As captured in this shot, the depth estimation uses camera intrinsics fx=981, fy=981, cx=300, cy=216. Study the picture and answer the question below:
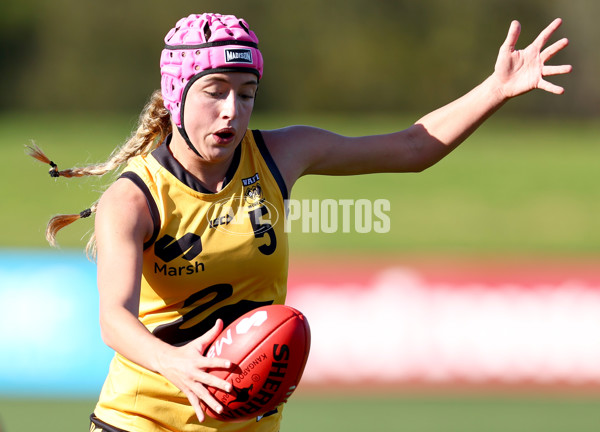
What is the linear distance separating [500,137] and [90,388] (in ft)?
44.6

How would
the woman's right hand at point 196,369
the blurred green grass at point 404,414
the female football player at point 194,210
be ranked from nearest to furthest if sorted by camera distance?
the woman's right hand at point 196,369
the female football player at point 194,210
the blurred green grass at point 404,414

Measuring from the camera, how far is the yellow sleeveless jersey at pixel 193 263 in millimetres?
3535

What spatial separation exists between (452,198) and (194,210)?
38.4 ft

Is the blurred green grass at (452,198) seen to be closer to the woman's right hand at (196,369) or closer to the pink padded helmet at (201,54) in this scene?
the pink padded helmet at (201,54)

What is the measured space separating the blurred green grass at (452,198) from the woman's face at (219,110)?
27.8 feet

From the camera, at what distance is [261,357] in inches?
126

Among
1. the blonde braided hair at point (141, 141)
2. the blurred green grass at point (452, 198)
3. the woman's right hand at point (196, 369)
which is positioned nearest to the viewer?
the woman's right hand at point (196, 369)

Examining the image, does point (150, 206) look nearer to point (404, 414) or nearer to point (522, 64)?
point (522, 64)

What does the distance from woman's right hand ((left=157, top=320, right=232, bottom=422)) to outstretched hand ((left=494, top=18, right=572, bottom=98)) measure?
1783 millimetres

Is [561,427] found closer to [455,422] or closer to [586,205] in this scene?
[455,422]

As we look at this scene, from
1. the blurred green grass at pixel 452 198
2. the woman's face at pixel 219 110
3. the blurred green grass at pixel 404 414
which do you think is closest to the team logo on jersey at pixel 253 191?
the woman's face at pixel 219 110

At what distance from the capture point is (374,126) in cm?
2031

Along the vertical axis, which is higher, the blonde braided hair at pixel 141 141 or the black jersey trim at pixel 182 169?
the blonde braided hair at pixel 141 141

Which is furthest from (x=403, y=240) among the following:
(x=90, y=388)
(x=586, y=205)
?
(x=90, y=388)
